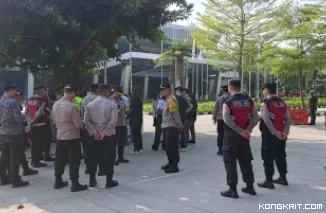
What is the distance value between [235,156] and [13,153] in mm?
3890

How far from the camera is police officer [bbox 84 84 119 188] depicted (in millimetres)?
6484

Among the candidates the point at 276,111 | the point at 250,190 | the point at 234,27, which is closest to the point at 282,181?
the point at 250,190

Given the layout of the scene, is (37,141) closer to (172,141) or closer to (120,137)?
(120,137)

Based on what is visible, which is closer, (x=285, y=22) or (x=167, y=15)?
(x=167, y=15)

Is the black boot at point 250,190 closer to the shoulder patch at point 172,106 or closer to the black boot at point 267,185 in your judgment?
the black boot at point 267,185

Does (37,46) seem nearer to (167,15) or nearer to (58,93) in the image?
(58,93)

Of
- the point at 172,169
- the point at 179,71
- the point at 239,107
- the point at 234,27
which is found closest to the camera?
the point at 239,107

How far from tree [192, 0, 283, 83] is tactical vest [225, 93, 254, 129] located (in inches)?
581

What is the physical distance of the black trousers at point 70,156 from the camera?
6.36m

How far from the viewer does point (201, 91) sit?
51.3m

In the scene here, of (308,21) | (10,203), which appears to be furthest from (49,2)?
(308,21)

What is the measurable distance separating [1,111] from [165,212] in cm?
361

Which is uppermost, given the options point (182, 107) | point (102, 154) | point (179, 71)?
point (179, 71)

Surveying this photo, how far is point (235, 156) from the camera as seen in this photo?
19.3ft
